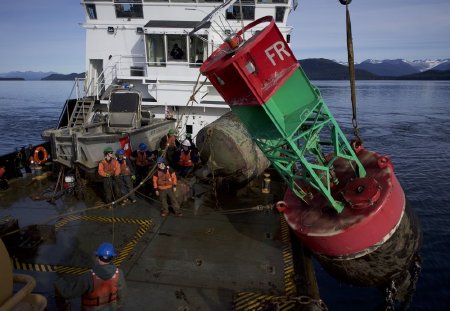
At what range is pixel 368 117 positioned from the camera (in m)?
38.8

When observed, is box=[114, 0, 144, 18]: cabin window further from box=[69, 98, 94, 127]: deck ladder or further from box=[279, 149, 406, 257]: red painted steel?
box=[279, 149, 406, 257]: red painted steel

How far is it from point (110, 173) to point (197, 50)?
7.94 metres

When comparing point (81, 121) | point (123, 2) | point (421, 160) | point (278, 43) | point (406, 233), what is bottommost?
point (421, 160)

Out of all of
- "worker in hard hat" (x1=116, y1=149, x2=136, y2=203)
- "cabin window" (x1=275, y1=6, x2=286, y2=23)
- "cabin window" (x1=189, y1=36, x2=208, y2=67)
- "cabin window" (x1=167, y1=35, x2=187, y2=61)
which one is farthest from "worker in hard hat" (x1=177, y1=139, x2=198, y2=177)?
"cabin window" (x1=275, y1=6, x2=286, y2=23)

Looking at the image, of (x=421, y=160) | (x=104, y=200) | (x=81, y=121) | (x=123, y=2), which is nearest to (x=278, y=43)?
(x=104, y=200)

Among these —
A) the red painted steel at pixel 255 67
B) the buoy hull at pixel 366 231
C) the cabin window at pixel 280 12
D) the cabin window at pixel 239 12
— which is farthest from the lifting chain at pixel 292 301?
the cabin window at pixel 280 12

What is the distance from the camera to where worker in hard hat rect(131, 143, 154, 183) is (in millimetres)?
10656

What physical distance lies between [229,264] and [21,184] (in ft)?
28.1

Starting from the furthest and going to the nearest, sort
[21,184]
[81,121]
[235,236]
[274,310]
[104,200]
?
[81,121], [21,184], [104,200], [235,236], [274,310]

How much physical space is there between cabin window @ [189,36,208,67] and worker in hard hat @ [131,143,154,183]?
5445 millimetres

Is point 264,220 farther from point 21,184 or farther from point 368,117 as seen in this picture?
point 368,117

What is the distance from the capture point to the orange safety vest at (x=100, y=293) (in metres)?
3.84

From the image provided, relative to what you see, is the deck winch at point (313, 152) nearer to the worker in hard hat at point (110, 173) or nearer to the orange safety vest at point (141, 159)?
the worker in hard hat at point (110, 173)

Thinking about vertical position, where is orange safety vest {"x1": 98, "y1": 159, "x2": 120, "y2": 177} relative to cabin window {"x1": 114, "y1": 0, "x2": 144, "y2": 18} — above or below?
below
